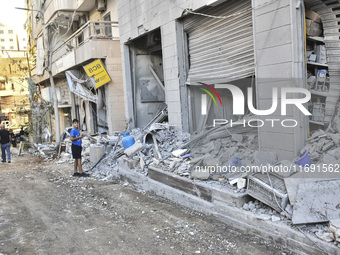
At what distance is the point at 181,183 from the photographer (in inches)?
254

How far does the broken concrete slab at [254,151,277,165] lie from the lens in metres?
6.03

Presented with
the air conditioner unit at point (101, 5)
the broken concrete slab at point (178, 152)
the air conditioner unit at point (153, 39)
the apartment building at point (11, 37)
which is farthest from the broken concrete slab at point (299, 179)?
the apartment building at point (11, 37)

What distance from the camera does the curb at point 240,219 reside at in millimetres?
3987

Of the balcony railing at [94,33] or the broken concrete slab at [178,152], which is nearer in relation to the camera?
the broken concrete slab at [178,152]

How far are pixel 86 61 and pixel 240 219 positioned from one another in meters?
12.3

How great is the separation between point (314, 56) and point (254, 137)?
2062 mm

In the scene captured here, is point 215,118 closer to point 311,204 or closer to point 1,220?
point 311,204

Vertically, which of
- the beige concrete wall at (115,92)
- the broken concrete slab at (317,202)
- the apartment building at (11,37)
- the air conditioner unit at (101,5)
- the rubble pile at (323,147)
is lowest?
the broken concrete slab at (317,202)

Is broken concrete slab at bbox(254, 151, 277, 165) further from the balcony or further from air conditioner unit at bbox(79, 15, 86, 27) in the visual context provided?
air conditioner unit at bbox(79, 15, 86, 27)

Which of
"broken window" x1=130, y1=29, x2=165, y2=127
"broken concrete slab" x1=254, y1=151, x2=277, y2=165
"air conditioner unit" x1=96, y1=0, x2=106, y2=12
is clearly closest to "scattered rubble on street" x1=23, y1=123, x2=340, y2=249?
"broken concrete slab" x1=254, y1=151, x2=277, y2=165

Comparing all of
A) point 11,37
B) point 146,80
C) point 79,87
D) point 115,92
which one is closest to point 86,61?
point 79,87

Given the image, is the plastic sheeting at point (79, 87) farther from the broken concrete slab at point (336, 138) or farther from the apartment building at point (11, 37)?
the apartment building at point (11, 37)

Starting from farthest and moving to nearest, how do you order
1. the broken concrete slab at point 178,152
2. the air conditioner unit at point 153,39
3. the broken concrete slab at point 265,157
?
the air conditioner unit at point 153,39
the broken concrete slab at point 178,152
the broken concrete slab at point 265,157

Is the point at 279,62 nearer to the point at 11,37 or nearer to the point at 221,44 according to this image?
the point at 221,44
